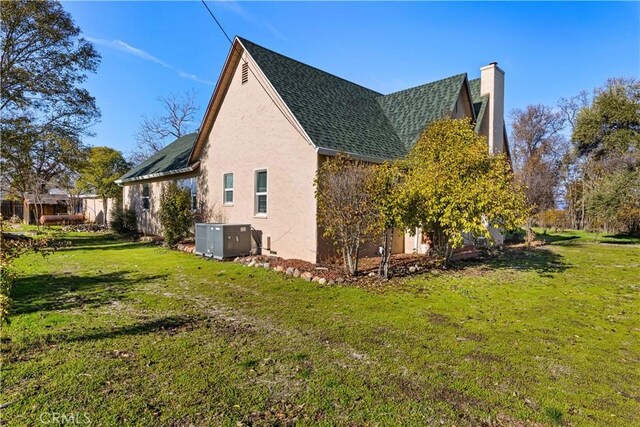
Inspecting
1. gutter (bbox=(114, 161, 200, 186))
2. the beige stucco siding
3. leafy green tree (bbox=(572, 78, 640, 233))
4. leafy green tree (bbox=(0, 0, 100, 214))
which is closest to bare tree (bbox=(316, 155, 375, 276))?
the beige stucco siding

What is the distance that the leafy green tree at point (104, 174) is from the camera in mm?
27875

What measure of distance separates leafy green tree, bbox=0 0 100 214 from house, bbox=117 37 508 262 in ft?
15.5

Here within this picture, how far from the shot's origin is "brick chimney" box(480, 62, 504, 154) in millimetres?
16484

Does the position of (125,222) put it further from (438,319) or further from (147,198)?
(438,319)

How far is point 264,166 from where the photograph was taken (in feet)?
40.3

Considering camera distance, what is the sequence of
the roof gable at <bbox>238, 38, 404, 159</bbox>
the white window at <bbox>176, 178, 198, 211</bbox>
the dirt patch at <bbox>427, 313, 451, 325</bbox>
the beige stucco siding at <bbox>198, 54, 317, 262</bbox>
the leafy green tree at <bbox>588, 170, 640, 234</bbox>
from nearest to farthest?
1. the dirt patch at <bbox>427, 313, 451, 325</bbox>
2. the beige stucco siding at <bbox>198, 54, 317, 262</bbox>
3. the roof gable at <bbox>238, 38, 404, 159</bbox>
4. the white window at <bbox>176, 178, 198, 211</bbox>
5. the leafy green tree at <bbox>588, 170, 640, 234</bbox>

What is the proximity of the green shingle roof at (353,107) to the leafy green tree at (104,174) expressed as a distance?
18206 millimetres

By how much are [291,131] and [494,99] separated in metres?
11.5

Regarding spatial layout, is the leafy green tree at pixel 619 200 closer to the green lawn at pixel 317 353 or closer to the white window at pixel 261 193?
the green lawn at pixel 317 353

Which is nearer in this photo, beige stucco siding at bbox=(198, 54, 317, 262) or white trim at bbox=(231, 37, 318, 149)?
white trim at bbox=(231, 37, 318, 149)

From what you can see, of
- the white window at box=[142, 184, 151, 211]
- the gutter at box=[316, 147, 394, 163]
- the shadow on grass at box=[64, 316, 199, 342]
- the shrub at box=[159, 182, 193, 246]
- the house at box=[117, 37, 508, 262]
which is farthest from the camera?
the white window at box=[142, 184, 151, 211]

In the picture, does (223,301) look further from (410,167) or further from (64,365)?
(410,167)

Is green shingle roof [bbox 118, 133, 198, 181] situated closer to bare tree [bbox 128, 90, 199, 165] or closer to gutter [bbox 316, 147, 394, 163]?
gutter [bbox 316, 147, 394, 163]

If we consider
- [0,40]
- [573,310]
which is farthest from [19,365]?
[0,40]
